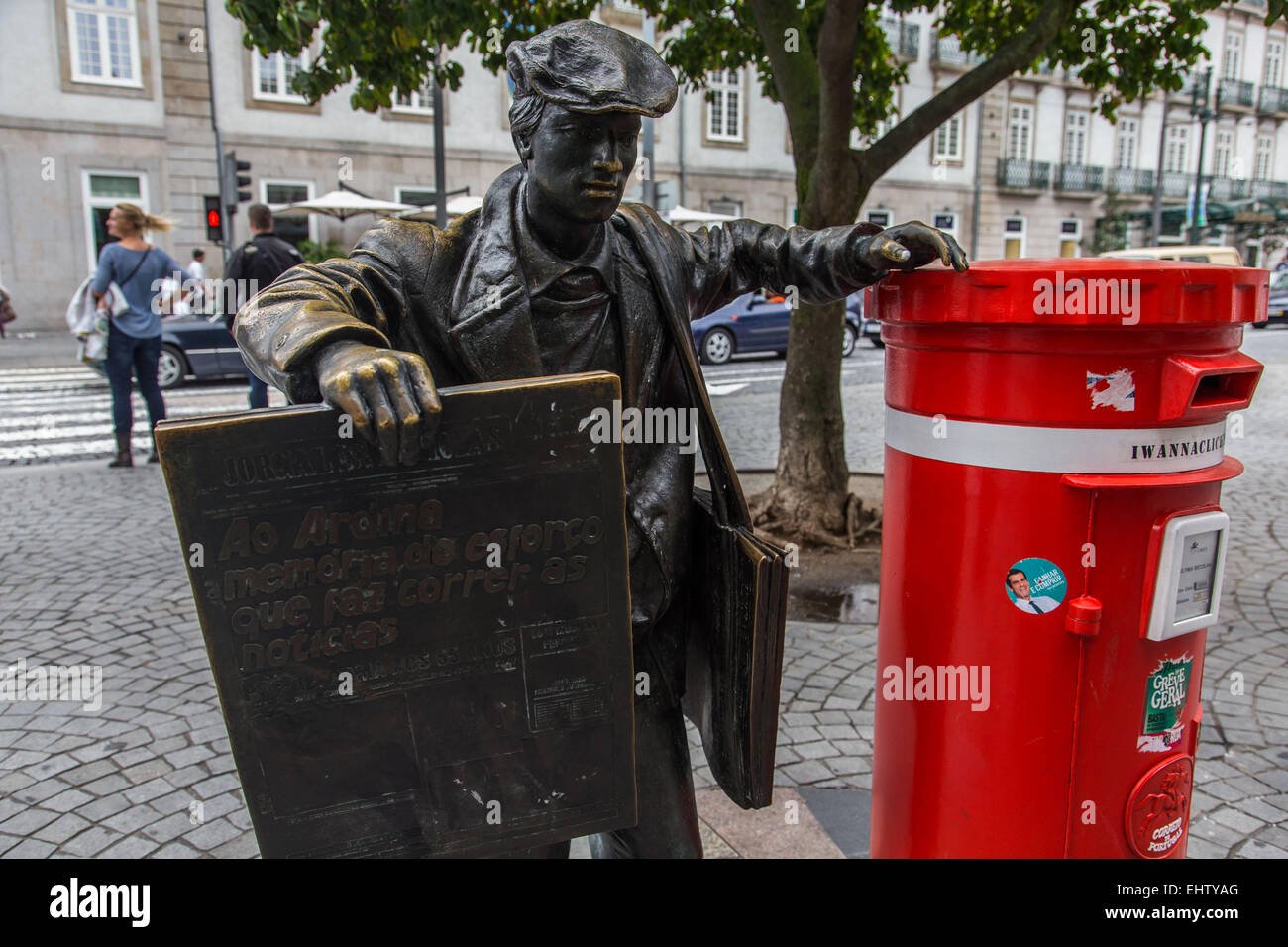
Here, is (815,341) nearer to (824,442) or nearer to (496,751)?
(824,442)

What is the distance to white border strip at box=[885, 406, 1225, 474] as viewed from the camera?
1.80 m

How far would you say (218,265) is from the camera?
22500 millimetres

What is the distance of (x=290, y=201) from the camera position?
23.0m

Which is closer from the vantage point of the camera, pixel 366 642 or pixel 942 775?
pixel 366 642

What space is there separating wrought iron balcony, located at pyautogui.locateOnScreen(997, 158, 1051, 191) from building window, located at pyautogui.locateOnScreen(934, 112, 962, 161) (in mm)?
1952

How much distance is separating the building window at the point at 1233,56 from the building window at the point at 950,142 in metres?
15.3

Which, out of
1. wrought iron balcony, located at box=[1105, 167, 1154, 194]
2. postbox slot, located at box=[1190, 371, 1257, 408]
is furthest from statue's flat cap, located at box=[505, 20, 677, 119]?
wrought iron balcony, located at box=[1105, 167, 1154, 194]

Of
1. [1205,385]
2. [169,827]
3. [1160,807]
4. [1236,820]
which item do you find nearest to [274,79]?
[169,827]

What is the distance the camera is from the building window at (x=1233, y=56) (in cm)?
3997

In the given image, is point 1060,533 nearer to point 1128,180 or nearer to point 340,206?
point 340,206

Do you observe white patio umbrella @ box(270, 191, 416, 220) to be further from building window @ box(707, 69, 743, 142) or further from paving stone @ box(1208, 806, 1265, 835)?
paving stone @ box(1208, 806, 1265, 835)
